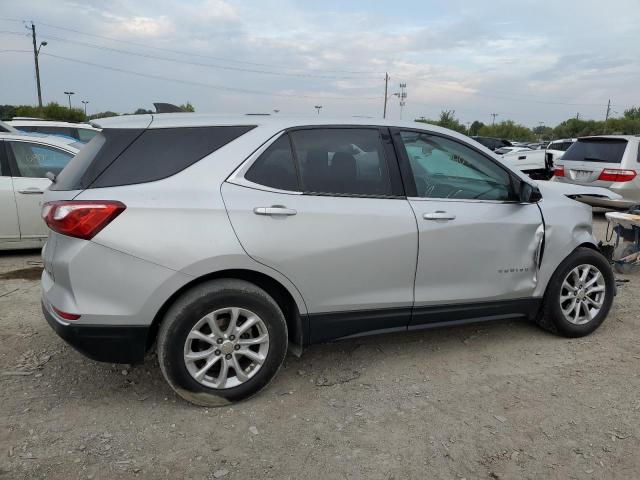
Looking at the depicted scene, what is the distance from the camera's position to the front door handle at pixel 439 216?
128 inches

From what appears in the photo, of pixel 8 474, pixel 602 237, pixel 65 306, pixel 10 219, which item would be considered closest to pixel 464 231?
pixel 65 306

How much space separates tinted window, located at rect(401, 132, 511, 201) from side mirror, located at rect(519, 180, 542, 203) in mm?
92

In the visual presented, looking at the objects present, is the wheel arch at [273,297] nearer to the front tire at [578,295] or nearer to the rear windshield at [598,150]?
the front tire at [578,295]

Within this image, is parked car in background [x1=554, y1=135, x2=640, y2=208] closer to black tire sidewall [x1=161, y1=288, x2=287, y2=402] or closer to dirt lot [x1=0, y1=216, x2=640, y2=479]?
dirt lot [x1=0, y1=216, x2=640, y2=479]

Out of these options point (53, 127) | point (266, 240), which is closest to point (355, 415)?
point (266, 240)

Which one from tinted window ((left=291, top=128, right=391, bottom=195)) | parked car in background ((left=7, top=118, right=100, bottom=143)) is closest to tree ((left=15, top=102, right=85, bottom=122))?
parked car in background ((left=7, top=118, right=100, bottom=143))

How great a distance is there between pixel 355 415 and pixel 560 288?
197cm

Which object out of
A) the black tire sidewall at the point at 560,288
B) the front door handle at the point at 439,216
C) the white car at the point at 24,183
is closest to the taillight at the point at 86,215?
the front door handle at the point at 439,216

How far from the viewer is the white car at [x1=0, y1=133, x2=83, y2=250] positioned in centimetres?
586

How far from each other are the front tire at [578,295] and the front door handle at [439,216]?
3.70ft

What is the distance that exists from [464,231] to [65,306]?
8.03ft

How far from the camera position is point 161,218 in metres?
2.67

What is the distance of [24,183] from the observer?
19.4 ft

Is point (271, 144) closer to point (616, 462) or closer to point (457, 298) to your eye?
point (457, 298)
